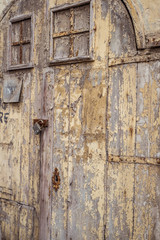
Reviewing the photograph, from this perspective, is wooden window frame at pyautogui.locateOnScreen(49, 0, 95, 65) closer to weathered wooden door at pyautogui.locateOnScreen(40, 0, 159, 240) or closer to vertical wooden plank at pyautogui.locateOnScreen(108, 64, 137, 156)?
weathered wooden door at pyautogui.locateOnScreen(40, 0, 159, 240)

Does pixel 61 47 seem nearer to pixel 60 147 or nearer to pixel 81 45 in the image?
pixel 81 45

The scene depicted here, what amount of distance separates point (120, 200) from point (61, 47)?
1219mm

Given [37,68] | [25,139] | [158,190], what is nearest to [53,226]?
[25,139]

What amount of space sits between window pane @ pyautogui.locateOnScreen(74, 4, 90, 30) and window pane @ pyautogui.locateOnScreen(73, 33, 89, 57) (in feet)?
0.21

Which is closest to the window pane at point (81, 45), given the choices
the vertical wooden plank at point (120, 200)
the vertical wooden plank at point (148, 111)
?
the vertical wooden plank at point (148, 111)

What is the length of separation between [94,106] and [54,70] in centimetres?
47

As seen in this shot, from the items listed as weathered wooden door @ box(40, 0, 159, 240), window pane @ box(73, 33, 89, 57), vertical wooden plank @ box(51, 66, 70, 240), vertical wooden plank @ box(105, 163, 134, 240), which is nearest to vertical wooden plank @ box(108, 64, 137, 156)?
weathered wooden door @ box(40, 0, 159, 240)

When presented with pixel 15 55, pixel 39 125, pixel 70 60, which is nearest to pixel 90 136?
pixel 39 125

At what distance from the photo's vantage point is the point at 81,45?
76.8 inches

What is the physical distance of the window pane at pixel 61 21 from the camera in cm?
202

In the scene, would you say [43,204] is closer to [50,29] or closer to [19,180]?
[19,180]

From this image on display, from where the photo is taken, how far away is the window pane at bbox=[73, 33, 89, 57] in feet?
6.32

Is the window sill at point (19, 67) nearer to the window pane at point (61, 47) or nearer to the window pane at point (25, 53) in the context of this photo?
the window pane at point (25, 53)

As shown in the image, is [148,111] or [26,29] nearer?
[148,111]
